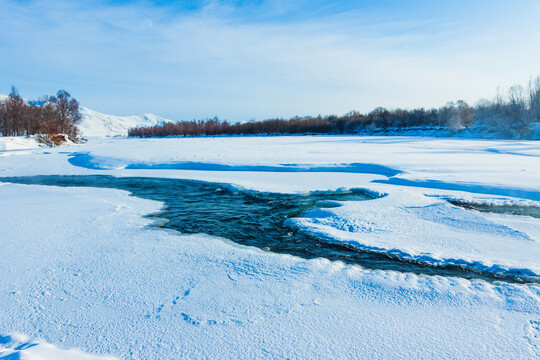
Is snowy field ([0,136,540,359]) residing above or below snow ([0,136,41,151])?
below

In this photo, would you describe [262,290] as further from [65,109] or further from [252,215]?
[65,109]

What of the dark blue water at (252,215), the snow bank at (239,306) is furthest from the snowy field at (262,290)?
the dark blue water at (252,215)

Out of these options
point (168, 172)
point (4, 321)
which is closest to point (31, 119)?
point (168, 172)

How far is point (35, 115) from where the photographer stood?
46844 millimetres

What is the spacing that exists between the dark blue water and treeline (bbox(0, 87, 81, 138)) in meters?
35.3

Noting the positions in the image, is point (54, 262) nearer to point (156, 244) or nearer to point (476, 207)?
point (156, 244)

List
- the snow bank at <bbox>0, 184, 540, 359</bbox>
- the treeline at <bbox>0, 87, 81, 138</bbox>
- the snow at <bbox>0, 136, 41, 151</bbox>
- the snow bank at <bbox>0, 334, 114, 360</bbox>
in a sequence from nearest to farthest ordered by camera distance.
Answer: the snow bank at <bbox>0, 334, 114, 360</bbox>
the snow bank at <bbox>0, 184, 540, 359</bbox>
the snow at <bbox>0, 136, 41, 151</bbox>
the treeline at <bbox>0, 87, 81, 138</bbox>

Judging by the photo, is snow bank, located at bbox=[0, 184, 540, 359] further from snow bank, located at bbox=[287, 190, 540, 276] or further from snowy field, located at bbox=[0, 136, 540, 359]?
snow bank, located at bbox=[287, 190, 540, 276]

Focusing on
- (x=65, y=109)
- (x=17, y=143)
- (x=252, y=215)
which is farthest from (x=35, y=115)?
(x=252, y=215)

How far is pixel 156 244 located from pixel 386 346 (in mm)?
3111

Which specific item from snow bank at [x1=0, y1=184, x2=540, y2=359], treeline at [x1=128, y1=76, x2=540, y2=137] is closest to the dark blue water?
snow bank at [x1=0, y1=184, x2=540, y2=359]

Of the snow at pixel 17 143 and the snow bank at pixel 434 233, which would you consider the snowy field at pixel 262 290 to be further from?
the snow at pixel 17 143

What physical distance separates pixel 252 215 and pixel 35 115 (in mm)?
53018

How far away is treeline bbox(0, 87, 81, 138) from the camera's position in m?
42.6
